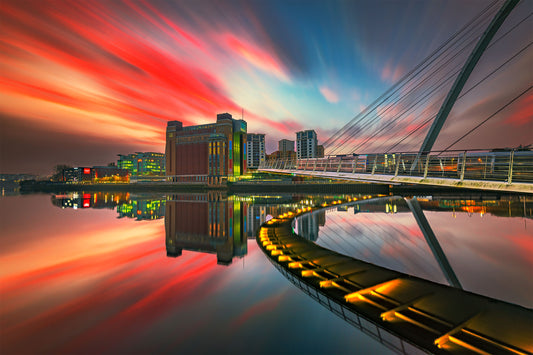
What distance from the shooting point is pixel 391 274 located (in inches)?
275

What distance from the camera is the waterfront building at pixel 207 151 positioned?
417ft

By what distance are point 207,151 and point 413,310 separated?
13516 centimetres

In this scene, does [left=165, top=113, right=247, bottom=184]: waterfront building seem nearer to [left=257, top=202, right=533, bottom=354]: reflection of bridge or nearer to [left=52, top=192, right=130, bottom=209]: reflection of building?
[left=52, top=192, right=130, bottom=209]: reflection of building

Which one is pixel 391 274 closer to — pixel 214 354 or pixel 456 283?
pixel 456 283

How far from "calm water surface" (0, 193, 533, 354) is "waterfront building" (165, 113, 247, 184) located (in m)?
110

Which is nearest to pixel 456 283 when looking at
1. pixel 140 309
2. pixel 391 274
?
pixel 391 274

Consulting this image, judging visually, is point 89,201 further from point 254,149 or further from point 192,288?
point 254,149

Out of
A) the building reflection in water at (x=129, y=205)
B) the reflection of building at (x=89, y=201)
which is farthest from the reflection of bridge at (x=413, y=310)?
the reflection of building at (x=89, y=201)

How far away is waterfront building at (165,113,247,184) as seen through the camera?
5000 inches

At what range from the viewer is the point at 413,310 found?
4832 mm

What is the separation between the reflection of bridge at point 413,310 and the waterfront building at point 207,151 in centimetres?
11504

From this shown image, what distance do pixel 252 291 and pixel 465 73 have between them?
24.4 meters

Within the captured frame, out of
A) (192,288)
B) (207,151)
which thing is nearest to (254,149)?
(207,151)

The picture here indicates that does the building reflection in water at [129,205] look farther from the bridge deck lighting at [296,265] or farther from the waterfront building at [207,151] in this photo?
the waterfront building at [207,151]
